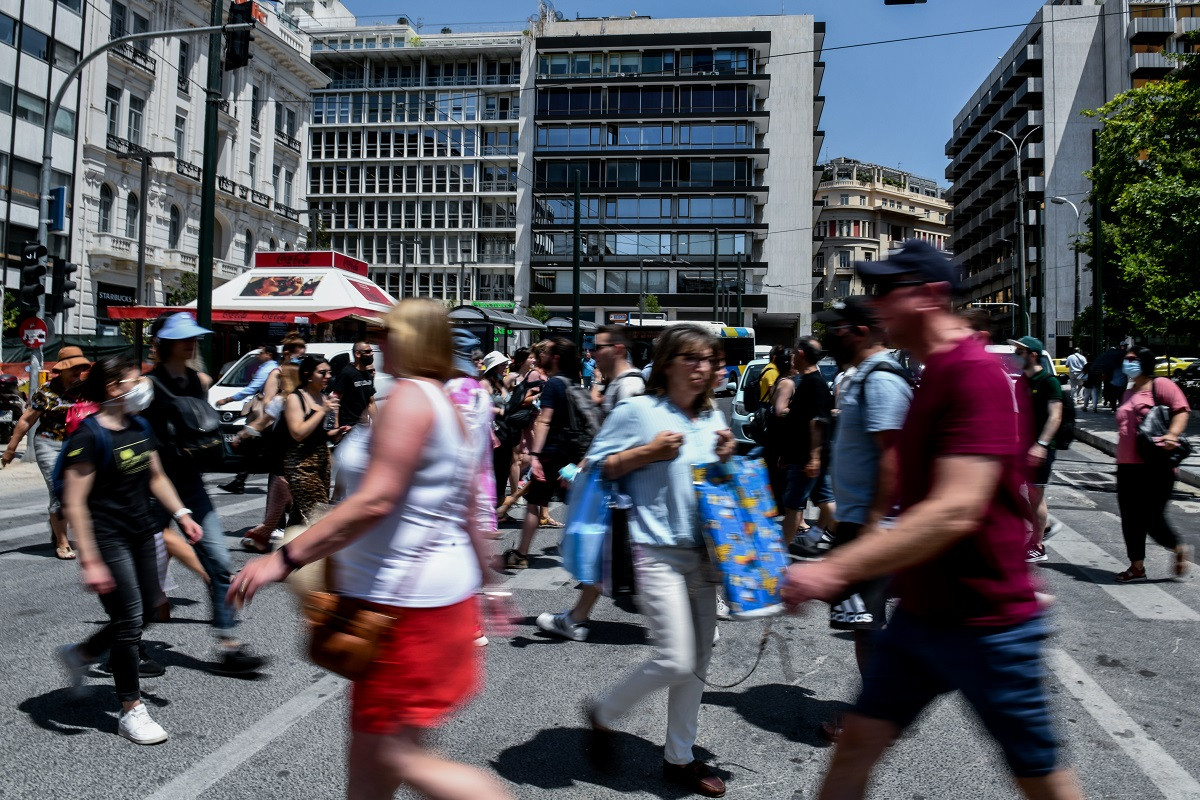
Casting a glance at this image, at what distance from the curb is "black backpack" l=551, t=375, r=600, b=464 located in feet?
32.3

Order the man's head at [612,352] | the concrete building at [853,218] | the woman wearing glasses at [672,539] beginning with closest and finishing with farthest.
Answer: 1. the woman wearing glasses at [672,539]
2. the man's head at [612,352]
3. the concrete building at [853,218]

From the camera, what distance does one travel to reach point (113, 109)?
140 ft

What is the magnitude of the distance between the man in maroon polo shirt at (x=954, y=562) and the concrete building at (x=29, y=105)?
39.0 metres

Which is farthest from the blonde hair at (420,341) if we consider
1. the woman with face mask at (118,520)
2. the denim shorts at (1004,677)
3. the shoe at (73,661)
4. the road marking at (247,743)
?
the shoe at (73,661)

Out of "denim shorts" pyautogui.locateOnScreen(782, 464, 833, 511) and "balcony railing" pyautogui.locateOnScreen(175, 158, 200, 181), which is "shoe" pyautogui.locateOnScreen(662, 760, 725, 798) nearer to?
"denim shorts" pyautogui.locateOnScreen(782, 464, 833, 511)

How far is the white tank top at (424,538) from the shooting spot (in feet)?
8.46

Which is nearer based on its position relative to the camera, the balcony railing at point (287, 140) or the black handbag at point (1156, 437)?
the black handbag at point (1156, 437)

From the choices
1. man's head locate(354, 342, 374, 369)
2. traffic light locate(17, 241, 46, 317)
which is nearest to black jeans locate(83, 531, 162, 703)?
man's head locate(354, 342, 374, 369)

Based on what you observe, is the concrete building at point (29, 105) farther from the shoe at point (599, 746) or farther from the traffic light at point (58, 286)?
the shoe at point (599, 746)

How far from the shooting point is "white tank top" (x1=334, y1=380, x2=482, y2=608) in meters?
2.58

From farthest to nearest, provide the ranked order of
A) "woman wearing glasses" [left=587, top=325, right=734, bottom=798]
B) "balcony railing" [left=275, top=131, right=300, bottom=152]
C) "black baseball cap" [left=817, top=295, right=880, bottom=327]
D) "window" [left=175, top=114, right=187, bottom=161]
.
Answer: "balcony railing" [left=275, top=131, right=300, bottom=152], "window" [left=175, top=114, right=187, bottom=161], "black baseball cap" [left=817, top=295, right=880, bottom=327], "woman wearing glasses" [left=587, top=325, right=734, bottom=798]

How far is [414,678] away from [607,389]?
172 inches

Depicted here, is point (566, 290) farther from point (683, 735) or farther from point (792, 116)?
point (683, 735)

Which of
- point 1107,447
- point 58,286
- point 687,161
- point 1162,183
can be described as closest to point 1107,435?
point 1107,447
